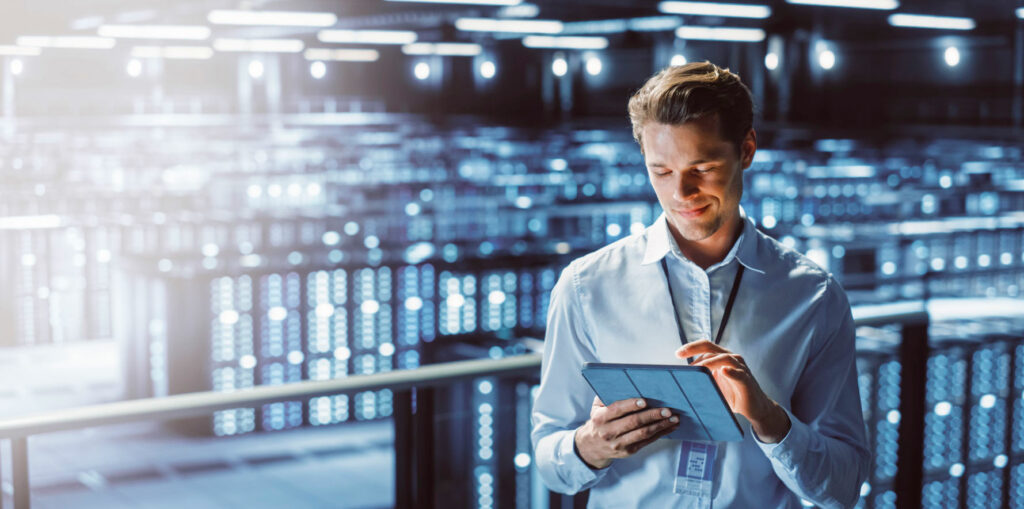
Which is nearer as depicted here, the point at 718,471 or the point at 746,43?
the point at 718,471

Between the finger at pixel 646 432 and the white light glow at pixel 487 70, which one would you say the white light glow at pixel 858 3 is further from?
the white light glow at pixel 487 70

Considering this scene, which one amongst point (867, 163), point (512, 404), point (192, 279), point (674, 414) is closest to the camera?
point (674, 414)

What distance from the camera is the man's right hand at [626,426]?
121cm

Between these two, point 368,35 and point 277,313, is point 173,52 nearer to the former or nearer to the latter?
point 368,35

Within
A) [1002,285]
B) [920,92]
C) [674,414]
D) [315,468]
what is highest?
[920,92]

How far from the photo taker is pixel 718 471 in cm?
135

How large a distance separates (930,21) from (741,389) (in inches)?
433

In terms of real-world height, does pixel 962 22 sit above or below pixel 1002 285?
above

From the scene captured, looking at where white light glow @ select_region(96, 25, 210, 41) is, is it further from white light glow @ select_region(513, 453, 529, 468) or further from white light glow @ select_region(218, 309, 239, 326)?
white light glow @ select_region(513, 453, 529, 468)

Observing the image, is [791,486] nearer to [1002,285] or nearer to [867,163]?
[1002,285]

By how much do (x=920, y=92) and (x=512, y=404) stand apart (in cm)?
1386

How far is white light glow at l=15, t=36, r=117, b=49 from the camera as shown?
1282 centimetres

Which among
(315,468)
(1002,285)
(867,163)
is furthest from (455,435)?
(867,163)

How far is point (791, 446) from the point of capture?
125cm
